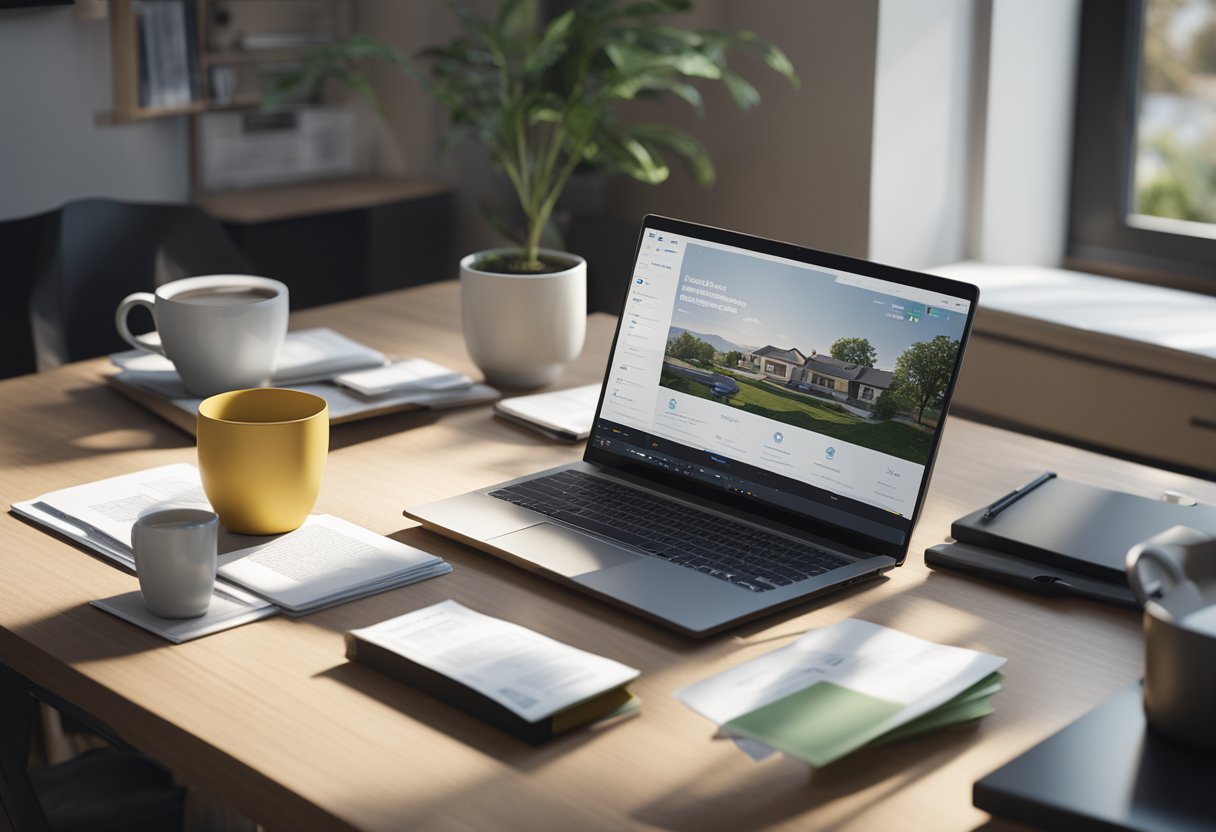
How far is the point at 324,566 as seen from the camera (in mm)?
1213

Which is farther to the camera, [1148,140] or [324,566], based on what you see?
[1148,140]

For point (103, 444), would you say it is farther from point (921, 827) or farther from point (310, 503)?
point (921, 827)

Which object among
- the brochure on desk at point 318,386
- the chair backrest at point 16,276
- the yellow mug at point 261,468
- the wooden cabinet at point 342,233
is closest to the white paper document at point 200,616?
Answer: the yellow mug at point 261,468

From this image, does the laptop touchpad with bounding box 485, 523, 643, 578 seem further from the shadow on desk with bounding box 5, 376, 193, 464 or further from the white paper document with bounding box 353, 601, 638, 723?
the shadow on desk with bounding box 5, 376, 193, 464

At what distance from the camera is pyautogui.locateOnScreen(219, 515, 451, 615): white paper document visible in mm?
1156

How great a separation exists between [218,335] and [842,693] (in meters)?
0.93

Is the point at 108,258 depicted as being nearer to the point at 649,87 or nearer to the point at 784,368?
the point at 649,87

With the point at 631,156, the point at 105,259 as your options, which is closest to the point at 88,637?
the point at 105,259

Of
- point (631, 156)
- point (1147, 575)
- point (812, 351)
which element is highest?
point (631, 156)

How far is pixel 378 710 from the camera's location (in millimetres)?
983

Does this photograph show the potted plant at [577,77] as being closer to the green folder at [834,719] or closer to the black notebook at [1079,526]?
the black notebook at [1079,526]

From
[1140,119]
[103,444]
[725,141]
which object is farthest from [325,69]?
[1140,119]

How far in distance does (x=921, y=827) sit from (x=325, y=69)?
218 cm

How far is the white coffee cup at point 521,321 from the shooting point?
A: 5.65 ft
